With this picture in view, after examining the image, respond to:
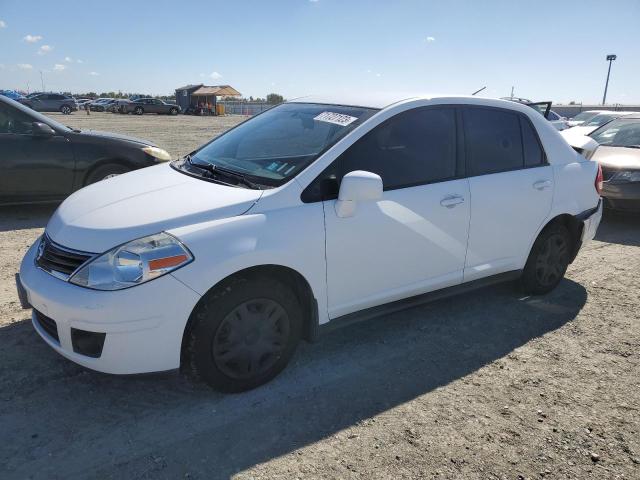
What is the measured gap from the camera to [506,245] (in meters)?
3.98

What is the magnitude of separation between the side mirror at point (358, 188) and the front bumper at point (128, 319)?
3.31ft

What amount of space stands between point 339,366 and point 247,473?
108 centimetres

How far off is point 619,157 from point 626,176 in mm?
468

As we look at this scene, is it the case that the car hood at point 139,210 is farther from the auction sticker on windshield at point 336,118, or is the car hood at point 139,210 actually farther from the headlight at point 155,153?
the headlight at point 155,153

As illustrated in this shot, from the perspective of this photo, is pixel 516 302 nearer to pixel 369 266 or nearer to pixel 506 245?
pixel 506 245

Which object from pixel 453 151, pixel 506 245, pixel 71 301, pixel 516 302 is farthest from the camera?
pixel 516 302

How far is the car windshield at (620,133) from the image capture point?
7949mm

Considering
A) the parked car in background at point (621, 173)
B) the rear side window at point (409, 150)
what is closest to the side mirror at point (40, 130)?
the rear side window at point (409, 150)

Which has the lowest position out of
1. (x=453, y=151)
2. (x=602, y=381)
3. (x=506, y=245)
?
(x=602, y=381)

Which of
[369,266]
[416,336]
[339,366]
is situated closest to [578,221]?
[416,336]

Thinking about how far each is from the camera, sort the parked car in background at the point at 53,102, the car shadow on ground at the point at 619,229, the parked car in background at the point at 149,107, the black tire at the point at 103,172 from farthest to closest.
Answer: the parked car in background at the point at 149,107 < the parked car in background at the point at 53,102 < the black tire at the point at 103,172 < the car shadow on ground at the point at 619,229

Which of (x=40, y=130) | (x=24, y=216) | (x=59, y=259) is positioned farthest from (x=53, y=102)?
(x=59, y=259)

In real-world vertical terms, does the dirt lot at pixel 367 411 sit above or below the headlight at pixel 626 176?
below

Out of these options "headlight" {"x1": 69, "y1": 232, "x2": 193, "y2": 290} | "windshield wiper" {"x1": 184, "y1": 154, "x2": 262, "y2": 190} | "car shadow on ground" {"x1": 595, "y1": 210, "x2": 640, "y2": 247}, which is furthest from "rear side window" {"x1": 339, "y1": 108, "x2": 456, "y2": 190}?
"car shadow on ground" {"x1": 595, "y1": 210, "x2": 640, "y2": 247}
